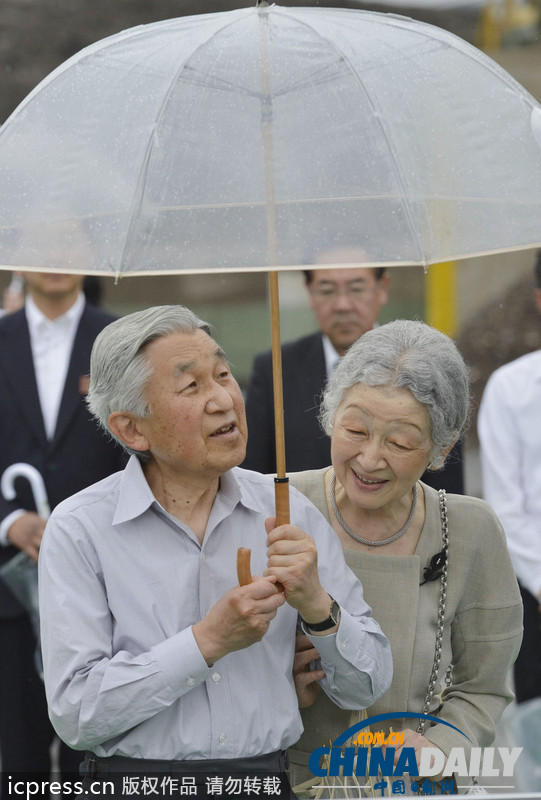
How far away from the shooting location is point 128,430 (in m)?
2.39

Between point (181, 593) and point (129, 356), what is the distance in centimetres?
50

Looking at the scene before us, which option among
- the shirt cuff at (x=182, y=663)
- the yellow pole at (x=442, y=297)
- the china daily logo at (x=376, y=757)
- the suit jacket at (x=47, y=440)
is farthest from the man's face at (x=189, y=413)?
the yellow pole at (x=442, y=297)

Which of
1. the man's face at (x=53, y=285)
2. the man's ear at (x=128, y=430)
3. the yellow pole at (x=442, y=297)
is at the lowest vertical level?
the man's ear at (x=128, y=430)

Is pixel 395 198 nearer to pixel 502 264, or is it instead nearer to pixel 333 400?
pixel 333 400

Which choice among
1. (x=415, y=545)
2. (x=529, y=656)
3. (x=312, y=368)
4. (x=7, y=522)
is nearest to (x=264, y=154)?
(x=415, y=545)

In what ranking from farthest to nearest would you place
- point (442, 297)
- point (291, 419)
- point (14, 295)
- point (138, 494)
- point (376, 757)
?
point (442, 297), point (14, 295), point (291, 419), point (376, 757), point (138, 494)

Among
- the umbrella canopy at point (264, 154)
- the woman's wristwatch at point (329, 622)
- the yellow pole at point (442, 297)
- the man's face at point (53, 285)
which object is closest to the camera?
the umbrella canopy at point (264, 154)

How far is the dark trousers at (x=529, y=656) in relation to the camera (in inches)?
165

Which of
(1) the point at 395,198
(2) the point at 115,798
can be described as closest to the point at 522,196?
(1) the point at 395,198

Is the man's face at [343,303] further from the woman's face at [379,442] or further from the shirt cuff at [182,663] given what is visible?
the shirt cuff at [182,663]

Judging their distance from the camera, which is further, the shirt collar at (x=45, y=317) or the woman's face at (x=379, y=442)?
the shirt collar at (x=45, y=317)

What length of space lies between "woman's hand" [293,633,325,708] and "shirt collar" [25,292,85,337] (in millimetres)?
2197

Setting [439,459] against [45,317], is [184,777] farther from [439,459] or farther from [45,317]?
[45,317]

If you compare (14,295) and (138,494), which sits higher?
(14,295)
